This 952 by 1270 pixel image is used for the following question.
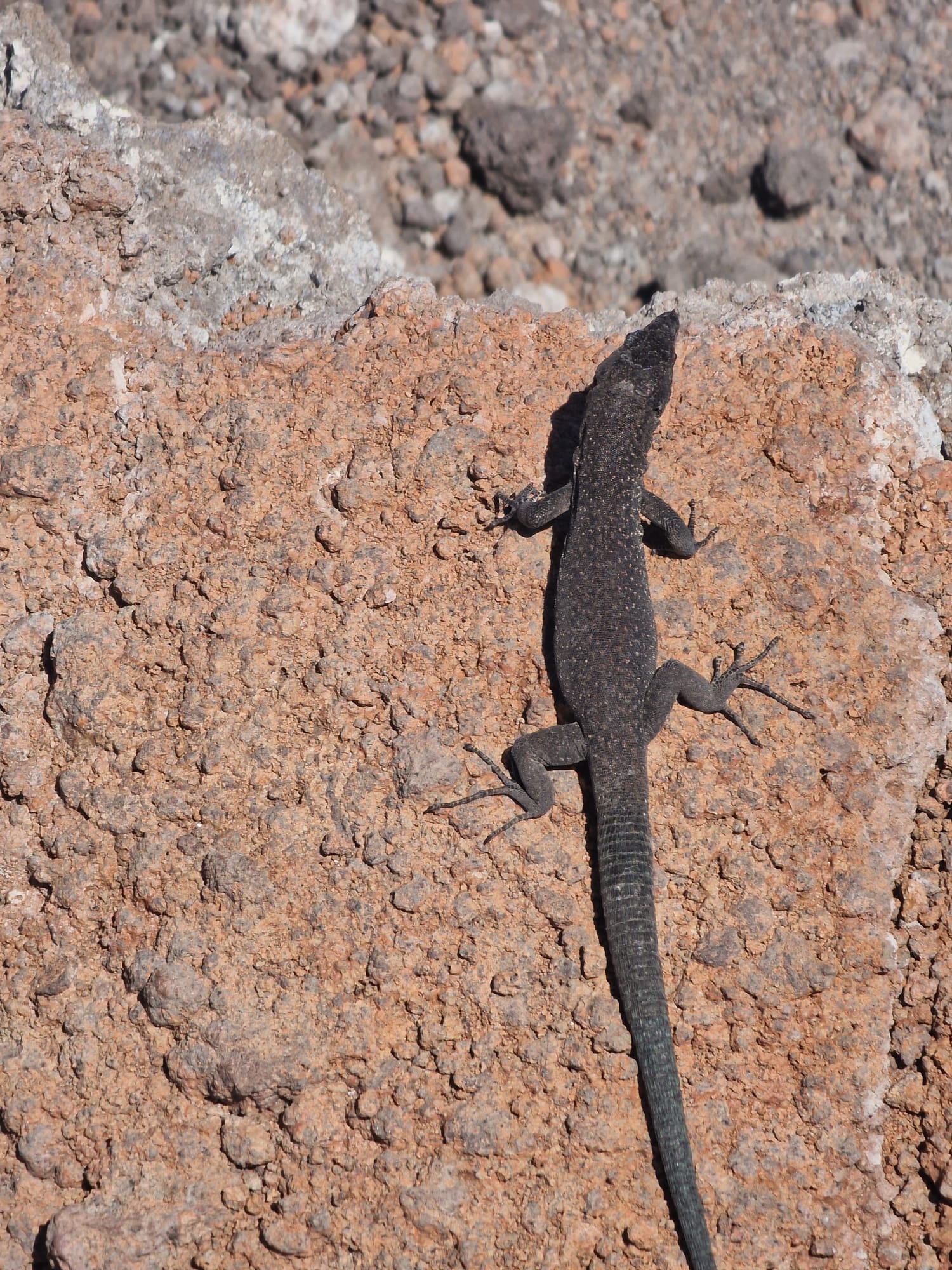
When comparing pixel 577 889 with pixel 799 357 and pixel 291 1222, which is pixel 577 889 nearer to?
pixel 291 1222

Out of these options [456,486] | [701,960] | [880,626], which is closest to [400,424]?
[456,486]

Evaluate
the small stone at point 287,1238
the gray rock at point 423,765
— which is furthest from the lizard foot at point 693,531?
the small stone at point 287,1238

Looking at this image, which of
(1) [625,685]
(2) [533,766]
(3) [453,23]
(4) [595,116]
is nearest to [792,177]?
(4) [595,116]

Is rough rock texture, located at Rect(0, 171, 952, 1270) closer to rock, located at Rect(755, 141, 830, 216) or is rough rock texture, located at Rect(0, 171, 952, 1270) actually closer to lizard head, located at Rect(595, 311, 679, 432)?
lizard head, located at Rect(595, 311, 679, 432)

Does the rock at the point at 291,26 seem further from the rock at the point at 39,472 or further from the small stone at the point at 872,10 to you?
the rock at the point at 39,472

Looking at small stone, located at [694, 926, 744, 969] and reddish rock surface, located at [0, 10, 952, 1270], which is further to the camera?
small stone, located at [694, 926, 744, 969]

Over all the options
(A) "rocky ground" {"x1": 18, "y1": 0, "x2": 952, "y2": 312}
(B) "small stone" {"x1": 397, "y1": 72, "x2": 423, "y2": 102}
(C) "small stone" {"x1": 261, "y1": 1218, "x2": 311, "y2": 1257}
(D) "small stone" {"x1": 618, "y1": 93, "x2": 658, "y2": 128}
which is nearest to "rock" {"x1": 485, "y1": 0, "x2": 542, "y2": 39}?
(A) "rocky ground" {"x1": 18, "y1": 0, "x2": 952, "y2": 312}
